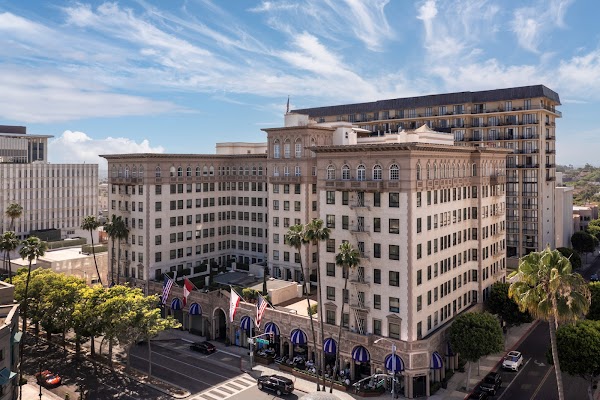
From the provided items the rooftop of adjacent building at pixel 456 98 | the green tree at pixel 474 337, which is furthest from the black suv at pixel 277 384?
the rooftop of adjacent building at pixel 456 98

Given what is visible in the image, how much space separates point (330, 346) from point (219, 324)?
24.1 meters

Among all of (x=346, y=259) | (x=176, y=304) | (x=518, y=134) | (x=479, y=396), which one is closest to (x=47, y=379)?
(x=176, y=304)

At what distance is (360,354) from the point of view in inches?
2456

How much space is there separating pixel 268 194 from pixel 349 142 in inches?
773

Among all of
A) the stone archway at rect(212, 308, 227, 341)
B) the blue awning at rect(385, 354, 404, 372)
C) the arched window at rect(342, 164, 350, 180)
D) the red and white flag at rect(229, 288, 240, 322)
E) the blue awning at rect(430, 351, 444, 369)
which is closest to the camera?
the blue awning at rect(385, 354, 404, 372)

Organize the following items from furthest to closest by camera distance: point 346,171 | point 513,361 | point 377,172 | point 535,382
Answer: point 513,361 < point 346,171 < point 377,172 < point 535,382

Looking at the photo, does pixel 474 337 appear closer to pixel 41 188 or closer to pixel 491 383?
pixel 491 383

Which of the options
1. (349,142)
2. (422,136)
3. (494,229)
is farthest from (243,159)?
(494,229)

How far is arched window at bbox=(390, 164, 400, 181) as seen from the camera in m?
61.9

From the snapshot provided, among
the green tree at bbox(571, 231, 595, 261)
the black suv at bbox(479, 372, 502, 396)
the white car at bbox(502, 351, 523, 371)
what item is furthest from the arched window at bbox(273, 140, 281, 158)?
the green tree at bbox(571, 231, 595, 261)

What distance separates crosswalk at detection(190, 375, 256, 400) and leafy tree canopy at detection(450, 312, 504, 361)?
91.4 feet

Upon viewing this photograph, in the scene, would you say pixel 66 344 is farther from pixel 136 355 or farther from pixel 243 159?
pixel 243 159

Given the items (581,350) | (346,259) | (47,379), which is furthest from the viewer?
(47,379)

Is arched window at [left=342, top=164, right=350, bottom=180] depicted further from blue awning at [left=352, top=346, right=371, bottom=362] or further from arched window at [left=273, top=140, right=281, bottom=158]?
arched window at [left=273, top=140, right=281, bottom=158]
